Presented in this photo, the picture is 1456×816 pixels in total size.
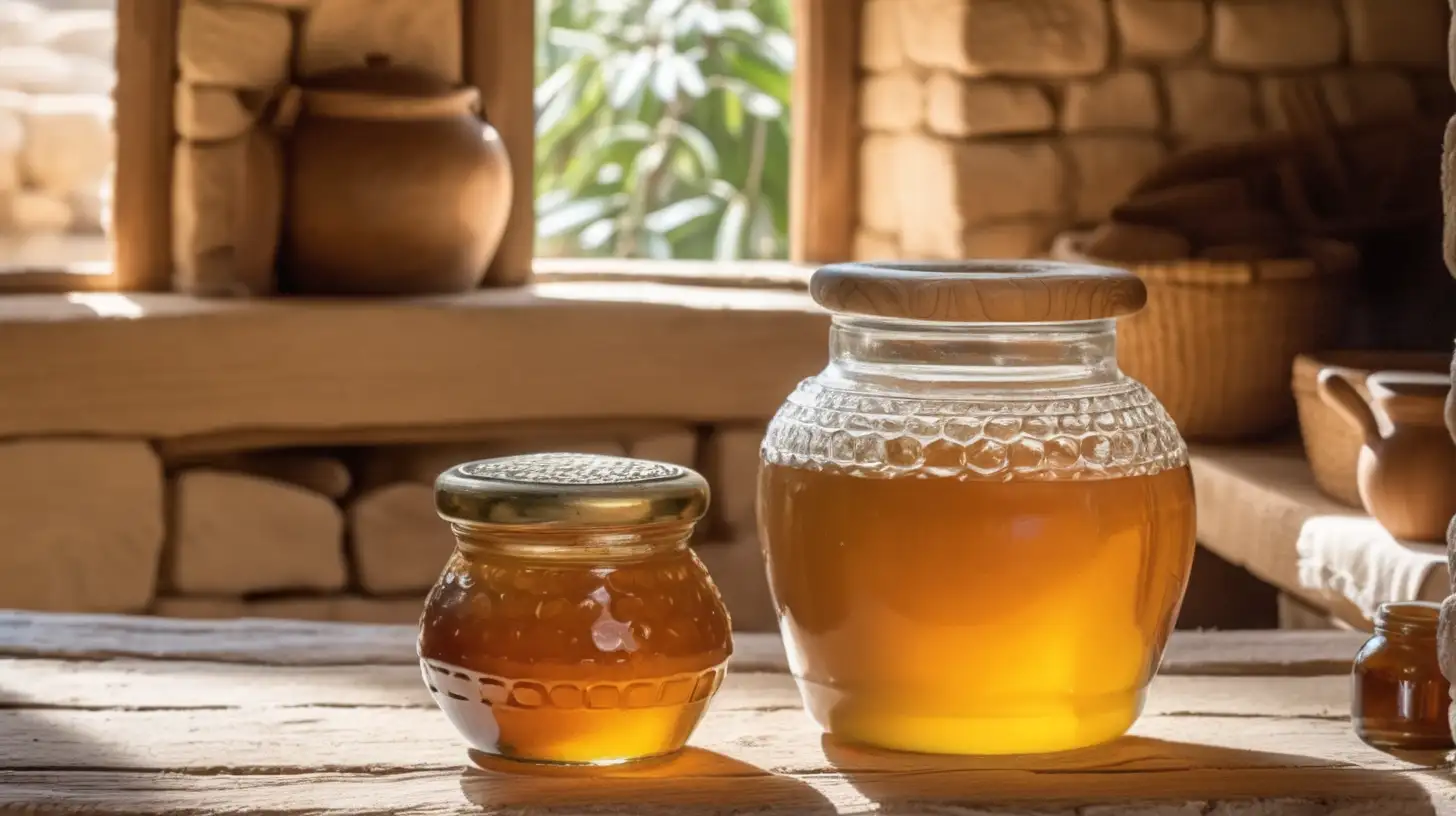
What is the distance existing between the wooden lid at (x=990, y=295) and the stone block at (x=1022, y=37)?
217 centimetres

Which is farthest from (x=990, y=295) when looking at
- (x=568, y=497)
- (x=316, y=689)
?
(x=316, y=689)

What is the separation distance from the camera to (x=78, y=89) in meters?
3.25

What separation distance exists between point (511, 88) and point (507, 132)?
8 cm

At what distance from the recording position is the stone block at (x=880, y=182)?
3453mm

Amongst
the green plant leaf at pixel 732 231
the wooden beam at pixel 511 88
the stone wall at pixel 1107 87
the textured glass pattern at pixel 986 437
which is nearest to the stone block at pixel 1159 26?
the stone wall at pixel 1107 87

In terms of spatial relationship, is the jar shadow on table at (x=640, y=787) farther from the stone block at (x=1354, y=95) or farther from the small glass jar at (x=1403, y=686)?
the stone block at (x=1354, y=95)

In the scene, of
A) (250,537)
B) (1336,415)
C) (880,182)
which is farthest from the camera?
(880,182)

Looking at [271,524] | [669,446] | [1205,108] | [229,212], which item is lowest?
[271,524]

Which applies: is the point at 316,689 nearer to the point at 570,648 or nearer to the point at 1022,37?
the point at 570,648

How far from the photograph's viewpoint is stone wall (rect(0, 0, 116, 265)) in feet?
10.5

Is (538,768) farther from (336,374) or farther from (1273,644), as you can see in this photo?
(336,374)

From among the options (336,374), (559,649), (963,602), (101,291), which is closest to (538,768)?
(559,649)

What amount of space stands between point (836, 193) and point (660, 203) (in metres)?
0.37

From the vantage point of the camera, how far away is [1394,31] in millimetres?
3275
